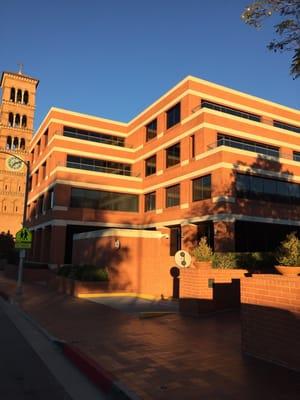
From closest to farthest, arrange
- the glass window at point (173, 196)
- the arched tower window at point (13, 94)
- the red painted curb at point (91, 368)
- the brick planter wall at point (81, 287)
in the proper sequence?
the red painted curb at point (91, 368), the brick planter wall at point (81, 287), the glass window at point (173, 196), the arched tower window at point (13, 94)

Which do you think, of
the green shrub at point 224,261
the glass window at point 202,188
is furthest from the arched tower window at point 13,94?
the green shrub at point 224,261

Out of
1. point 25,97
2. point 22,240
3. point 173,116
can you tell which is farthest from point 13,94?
point 22,240

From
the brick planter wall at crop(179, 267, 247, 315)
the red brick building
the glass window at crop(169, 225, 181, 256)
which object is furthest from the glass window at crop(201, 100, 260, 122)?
the brick planter wall at crop(179, 267, 247, 315)

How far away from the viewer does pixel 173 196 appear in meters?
38.3

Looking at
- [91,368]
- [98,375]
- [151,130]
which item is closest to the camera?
[98,375]

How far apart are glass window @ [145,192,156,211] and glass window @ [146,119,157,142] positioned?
6.41 m

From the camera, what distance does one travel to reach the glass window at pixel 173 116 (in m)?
39.8

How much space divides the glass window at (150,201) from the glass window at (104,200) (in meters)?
1.37

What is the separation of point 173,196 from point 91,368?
31.3m

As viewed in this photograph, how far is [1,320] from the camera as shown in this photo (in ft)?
→ 45.6

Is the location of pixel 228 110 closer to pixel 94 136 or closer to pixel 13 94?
pixel 94 136

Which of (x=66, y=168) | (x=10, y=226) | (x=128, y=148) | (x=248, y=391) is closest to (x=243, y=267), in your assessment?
(x=248, y=391)

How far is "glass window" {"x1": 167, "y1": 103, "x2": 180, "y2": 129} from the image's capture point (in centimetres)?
3984

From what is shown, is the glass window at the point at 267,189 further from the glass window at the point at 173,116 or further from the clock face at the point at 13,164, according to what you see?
the clock face at the point at 13,164
